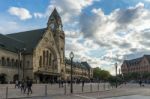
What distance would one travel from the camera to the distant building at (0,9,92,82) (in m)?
82.9

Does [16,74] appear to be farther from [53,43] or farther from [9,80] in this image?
[53,43]

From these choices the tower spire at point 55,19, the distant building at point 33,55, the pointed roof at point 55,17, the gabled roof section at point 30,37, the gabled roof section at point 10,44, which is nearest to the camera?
the distant building at point 33,55

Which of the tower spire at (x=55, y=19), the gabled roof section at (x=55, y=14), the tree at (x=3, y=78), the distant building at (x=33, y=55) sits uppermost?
the gabled roof section at (x=55, y=14)

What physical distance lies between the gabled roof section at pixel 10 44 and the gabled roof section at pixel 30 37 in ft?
6.78

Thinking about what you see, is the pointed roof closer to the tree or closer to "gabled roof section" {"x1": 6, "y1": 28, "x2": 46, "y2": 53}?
"gabled roof section" {"x1": 6, "y1": 28, "x2": 46, "y2": 53}

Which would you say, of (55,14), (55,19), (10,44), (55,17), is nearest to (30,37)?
(10,44)

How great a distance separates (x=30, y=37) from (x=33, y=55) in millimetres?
10427

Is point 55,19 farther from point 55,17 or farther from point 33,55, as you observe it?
point 33,55

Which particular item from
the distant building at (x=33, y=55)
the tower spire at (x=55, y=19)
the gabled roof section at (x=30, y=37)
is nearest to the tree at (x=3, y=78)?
the distant building at (x=33, y=55)

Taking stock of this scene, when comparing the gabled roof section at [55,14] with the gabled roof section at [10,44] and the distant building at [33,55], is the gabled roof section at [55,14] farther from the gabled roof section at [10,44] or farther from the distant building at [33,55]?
the gabled roof section at [10,44]

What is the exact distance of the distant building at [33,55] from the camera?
82.9 meters

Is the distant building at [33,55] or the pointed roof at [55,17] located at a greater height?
the pointed roof at [55,17]

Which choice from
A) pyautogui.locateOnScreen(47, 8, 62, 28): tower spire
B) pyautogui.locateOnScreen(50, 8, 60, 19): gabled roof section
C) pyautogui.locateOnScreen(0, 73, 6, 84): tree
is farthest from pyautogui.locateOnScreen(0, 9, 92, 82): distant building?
pyautogui.locateOnScreen(50, 8, 60, 19): gabled roof section

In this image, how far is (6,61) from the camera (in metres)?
81.3
